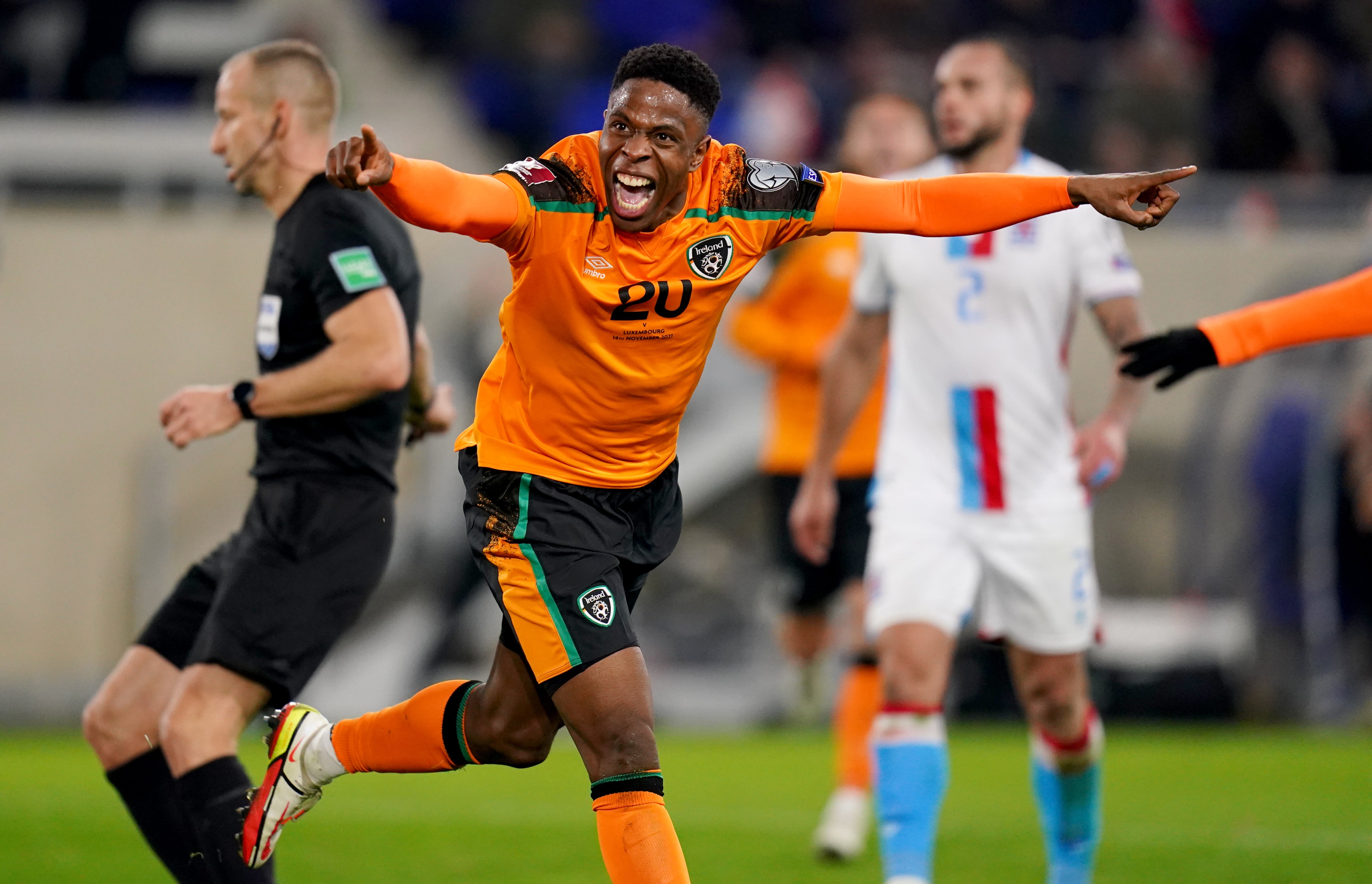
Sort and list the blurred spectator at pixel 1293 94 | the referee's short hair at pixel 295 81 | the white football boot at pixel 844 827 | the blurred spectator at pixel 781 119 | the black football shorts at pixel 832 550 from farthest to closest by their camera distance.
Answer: the blurred spectator at pixel 1293 94 < the blurred spectator at pixel 781 119 < the black football shorts at pixel 832 550 < the white football boot at pixel 844 827 < the referee's short hair at pixel 295 81

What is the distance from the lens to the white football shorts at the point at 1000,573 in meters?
5.17

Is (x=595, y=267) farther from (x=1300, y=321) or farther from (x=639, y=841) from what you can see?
(x=1300, y=321)

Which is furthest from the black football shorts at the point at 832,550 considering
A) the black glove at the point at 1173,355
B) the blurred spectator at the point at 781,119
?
the blurred spectator at the point at 781,119

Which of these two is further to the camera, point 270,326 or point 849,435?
point 849,435

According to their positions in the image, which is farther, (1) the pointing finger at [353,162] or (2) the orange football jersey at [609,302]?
(2) the orange football jersey at [609,302]

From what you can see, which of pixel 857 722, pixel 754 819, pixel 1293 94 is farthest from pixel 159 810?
pixel 1293 94

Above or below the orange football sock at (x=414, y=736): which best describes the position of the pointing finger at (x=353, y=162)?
above

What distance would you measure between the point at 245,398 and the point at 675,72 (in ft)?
4.69

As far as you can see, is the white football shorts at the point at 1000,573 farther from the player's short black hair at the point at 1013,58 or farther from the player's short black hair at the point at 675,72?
the player's short black hair at the point at 675,72

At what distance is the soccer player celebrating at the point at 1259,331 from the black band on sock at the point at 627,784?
1.54 m

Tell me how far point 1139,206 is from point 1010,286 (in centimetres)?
46

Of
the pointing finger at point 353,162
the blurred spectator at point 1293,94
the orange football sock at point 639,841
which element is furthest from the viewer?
the blurred spectator at point 1293,94

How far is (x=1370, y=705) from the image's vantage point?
10914 mm

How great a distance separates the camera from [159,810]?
4.62m
